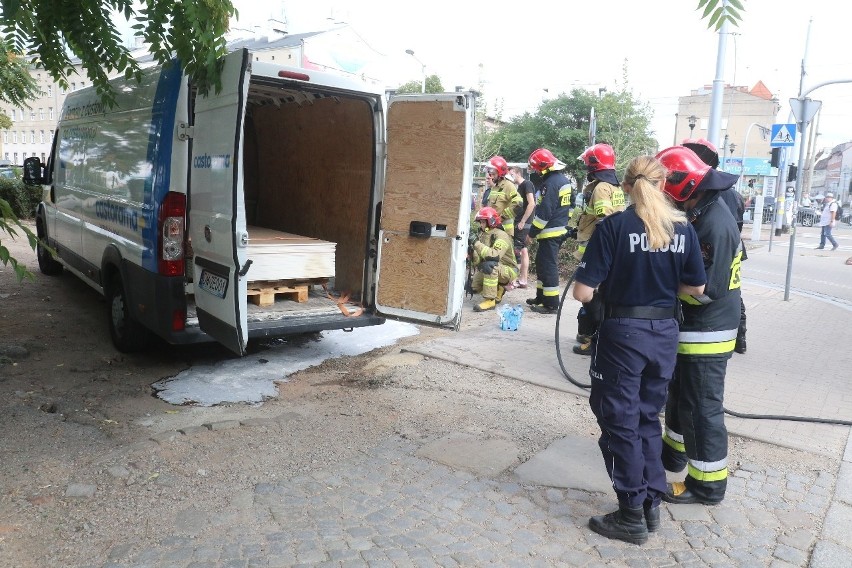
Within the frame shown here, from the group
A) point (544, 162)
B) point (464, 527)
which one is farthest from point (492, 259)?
point (464, 527)

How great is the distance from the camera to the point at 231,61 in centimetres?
442

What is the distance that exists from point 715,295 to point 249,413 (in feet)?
10.3

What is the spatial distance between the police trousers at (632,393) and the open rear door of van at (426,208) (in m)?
2.22

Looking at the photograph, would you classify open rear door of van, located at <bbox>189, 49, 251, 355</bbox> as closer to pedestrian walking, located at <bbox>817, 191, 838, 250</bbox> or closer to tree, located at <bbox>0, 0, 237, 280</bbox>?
tree, located at <bbox>0, 0, 237, 280</bbox>

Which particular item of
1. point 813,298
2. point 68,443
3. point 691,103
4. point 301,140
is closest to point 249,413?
point 68,443

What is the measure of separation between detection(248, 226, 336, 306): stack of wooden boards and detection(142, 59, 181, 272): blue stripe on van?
0.86 metres

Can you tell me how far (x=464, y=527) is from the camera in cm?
333

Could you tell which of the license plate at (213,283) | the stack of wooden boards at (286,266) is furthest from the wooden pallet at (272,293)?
the license plate at (213,283)

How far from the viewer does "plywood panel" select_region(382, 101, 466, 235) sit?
5.23 m

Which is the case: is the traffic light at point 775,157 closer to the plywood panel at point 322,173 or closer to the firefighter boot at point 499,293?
the firefighter boot at point 499,293

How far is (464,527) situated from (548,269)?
16.6 feet

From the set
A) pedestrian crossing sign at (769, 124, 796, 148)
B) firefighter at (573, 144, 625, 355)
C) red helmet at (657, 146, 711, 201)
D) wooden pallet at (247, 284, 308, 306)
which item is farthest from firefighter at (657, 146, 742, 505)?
pedestrian crossing sign at (769, 124, 796, 148)

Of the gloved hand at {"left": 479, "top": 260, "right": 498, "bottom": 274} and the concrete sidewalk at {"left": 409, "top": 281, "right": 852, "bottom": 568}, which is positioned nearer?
the concrete sidewalk at {"left": 409, "top": 281, "right": 852, "bottom": 568}

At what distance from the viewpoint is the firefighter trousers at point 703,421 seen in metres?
3.45
